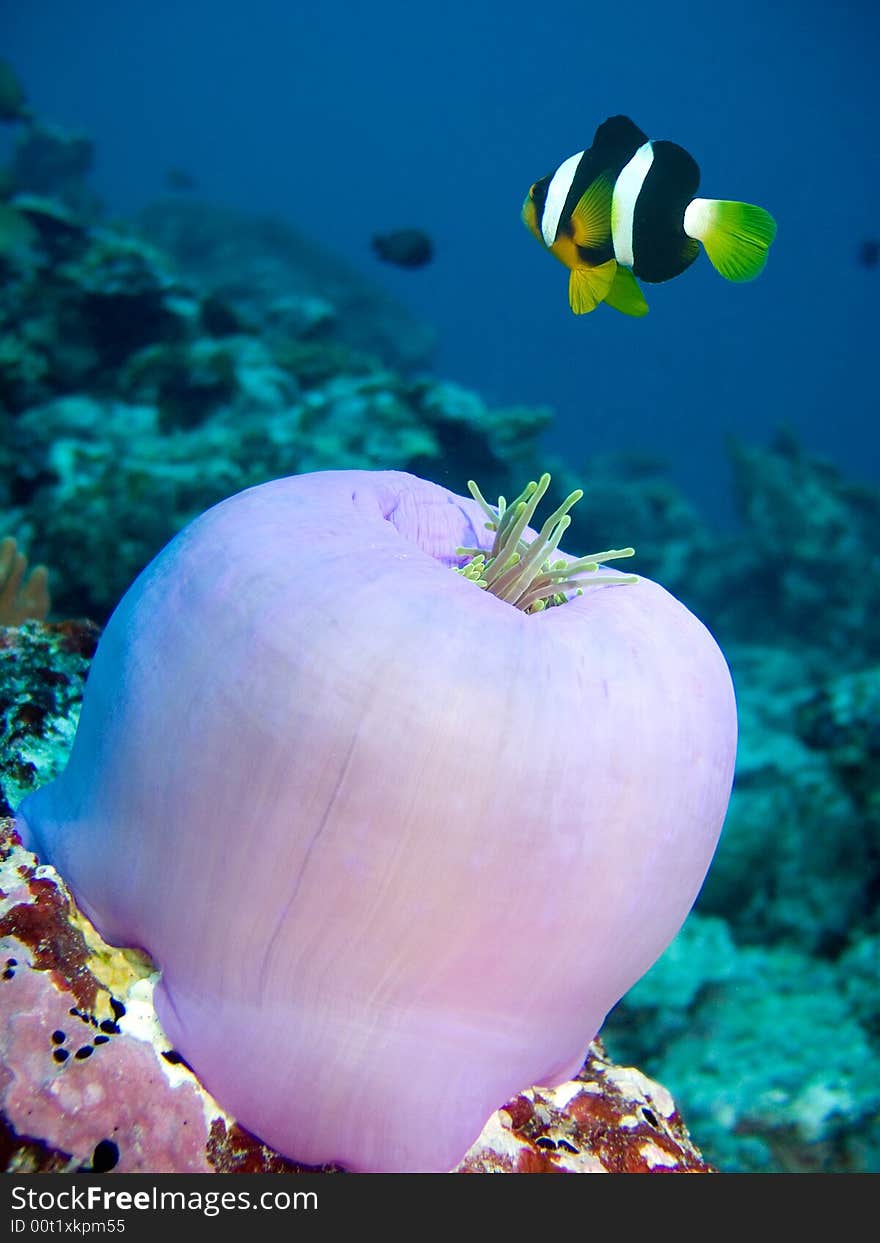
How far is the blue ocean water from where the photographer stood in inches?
1791

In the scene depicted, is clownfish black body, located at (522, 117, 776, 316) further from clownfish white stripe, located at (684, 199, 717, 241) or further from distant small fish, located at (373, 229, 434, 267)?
distant small fish, located at (373, 229, 434, 267)

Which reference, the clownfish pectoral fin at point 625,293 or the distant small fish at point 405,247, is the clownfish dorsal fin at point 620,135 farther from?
the distant small fish at point 405,247

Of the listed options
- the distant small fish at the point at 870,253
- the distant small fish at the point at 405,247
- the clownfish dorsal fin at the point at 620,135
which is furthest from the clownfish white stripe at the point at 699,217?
the distant small fish at the point at 870,253

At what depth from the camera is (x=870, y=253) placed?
9484mm

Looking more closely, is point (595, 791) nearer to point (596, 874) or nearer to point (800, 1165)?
point (596, 874)

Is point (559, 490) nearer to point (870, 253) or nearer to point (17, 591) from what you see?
point (870, 253)

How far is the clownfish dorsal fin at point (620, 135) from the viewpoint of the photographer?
1.74 meters

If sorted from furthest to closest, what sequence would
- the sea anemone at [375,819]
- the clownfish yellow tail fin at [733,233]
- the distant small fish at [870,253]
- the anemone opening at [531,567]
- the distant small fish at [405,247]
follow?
the distant small fish at [870,253], the distant small fish at [405,247], the clownfish yellow tail fin at [733,233], the anemone opening at [531,567], the sea anemone at [375,819]

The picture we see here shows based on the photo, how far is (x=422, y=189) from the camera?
59.3 metres

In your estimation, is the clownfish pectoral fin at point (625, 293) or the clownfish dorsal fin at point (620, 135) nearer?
the clownfish dorsal fin at point (620, 135)

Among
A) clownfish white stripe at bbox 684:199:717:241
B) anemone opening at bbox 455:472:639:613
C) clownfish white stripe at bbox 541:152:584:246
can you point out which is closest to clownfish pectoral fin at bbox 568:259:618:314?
clownfish white stripe at bbox 541:152:584:246

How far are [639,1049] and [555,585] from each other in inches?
101

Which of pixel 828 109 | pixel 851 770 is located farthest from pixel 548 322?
pixel 851 770

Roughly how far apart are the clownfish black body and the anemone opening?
0.66 m
